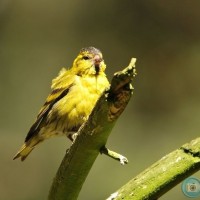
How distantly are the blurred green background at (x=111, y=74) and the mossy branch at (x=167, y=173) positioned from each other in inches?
128

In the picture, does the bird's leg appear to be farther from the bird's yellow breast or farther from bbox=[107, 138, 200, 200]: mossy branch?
the bird's yellow breast

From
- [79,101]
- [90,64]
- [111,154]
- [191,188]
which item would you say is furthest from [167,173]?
[90,64]

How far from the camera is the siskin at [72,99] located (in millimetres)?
3311

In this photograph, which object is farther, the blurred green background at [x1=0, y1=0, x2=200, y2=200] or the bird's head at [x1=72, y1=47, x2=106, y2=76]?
the blurred green background at [x1=0, y1=0, x2=200, y2=200]

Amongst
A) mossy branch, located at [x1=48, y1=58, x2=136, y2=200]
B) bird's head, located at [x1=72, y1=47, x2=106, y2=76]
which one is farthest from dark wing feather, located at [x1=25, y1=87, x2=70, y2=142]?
mossy branch, located at [x1=48, y1=58, x2=136, y2=200]

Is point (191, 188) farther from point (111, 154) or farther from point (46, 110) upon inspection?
point (46, 110)

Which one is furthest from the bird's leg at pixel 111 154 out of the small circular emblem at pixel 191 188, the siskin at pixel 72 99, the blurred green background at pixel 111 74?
the blurred green background at pixel 111 74

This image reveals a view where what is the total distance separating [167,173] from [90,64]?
1559 millimetres

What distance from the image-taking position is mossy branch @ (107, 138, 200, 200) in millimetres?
1966

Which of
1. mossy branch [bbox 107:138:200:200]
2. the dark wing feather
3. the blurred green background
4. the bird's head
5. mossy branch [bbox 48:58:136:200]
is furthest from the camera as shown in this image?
the blurred green background

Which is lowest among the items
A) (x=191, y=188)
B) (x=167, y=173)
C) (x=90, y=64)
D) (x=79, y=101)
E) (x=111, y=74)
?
(x=167, y=173)

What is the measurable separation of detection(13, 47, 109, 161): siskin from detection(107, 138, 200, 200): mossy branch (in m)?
1.26

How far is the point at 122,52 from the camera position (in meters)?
6.00

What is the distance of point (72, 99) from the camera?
339 centimetres
